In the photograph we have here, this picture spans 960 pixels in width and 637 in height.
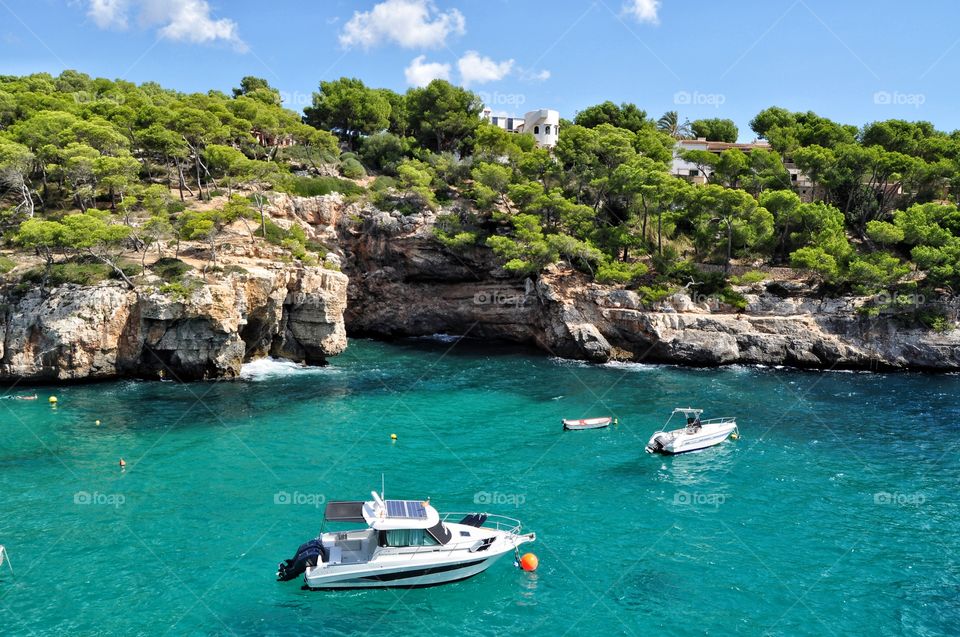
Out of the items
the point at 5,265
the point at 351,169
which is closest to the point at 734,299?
the point at 351,169

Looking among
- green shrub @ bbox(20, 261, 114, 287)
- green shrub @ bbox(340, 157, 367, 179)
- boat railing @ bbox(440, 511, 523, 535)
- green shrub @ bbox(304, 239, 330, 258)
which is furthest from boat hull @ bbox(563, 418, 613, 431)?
green shrub @ bbox(340, 157, 367, 179)

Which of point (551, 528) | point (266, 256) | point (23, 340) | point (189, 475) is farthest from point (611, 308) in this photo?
point (23, 340)

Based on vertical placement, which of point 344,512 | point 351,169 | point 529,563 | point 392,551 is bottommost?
point 529,563

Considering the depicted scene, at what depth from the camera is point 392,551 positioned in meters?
22.7

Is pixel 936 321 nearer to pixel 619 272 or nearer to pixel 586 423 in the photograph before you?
pixel 619 272

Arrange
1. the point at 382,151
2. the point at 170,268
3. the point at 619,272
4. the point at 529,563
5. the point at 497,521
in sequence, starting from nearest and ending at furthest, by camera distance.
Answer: the point at 529,563, the point at 497,521, the point at 170,268, the point at 619,272, the point at 382,151

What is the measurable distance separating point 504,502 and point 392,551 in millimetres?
7361

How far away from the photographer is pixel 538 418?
40.8 metres

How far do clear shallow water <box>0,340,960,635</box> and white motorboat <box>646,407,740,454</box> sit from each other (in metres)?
0.78

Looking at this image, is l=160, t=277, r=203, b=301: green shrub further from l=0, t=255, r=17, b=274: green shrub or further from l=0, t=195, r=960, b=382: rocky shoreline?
l=0, t=255, r=17, b=274: green shrub

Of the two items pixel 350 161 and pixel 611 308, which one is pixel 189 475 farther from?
pixel 350 161

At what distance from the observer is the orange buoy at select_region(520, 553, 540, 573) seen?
23.5 m

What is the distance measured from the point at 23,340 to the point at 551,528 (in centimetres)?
3909

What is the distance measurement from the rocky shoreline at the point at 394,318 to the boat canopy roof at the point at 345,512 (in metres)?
26.2
